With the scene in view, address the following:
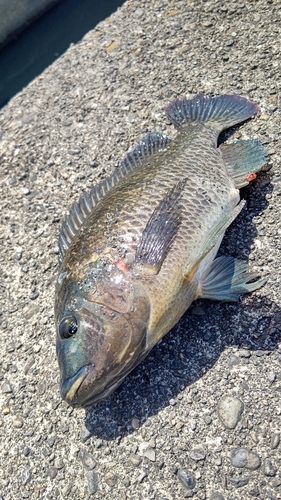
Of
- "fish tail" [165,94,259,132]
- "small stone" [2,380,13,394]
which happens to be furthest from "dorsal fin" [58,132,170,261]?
"small stone" [2,380,13,394]

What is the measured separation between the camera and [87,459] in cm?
270

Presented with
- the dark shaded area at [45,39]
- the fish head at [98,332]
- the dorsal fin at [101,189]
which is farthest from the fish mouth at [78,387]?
the dark shaded area at [45,39]

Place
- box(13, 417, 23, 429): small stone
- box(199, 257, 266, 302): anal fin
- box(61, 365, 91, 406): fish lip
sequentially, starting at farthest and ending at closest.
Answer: box(13, 417, 23, 429): small stone, box(199, 257, 266, 302): anal fin, box(61, 365, 91, 406): fish lip

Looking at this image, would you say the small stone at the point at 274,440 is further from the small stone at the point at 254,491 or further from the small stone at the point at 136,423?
the small stone at the point at 136,423

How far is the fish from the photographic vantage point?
2.31 meters

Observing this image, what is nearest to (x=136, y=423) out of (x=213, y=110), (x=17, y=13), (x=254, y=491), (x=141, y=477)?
(x=141, y=477)

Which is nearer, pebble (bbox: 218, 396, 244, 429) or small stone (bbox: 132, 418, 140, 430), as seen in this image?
pebble (bbox: 218, 396, 244, 429)

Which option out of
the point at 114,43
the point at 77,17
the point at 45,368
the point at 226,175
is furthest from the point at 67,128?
the point at 77,17

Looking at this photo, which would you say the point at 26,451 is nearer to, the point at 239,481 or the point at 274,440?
the point at 239,481

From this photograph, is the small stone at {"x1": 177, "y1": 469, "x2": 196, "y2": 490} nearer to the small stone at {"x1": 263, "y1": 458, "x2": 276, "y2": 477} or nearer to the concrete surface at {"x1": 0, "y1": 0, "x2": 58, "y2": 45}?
the small stone at {"x1": 263, "y1": 458, "x2": 276, "y2": 477}

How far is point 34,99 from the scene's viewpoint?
15.8 ft

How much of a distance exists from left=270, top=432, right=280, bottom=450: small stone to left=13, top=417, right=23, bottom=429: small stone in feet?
5.42

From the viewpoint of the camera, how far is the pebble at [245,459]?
7.89 feet

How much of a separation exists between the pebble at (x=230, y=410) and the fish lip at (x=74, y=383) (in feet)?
2.90
